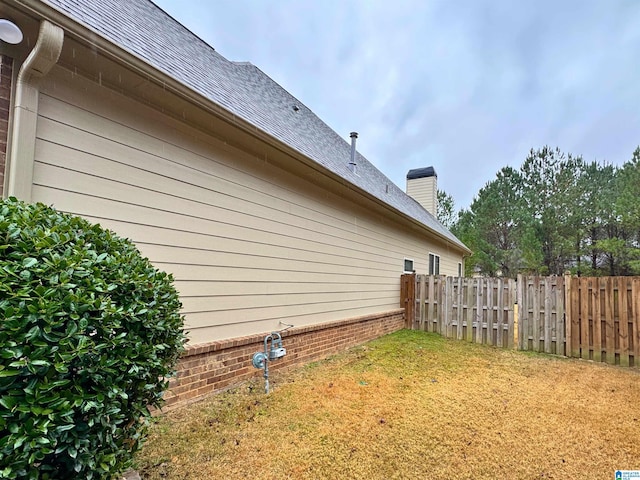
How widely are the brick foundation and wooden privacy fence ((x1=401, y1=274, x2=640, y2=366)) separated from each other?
306 centimetres

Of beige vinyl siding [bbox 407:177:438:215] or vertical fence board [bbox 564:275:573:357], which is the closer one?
vertical fence board [bbox 564:275:573:357]

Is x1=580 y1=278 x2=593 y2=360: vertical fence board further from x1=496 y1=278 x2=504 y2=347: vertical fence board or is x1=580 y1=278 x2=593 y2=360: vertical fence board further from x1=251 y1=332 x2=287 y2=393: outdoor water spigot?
x1=251 y1=332 x2=287 y2=393: outdoor water spigot

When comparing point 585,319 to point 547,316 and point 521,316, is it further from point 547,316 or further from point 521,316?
point 521,316

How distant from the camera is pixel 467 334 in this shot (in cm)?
775

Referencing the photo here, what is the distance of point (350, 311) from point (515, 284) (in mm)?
3773

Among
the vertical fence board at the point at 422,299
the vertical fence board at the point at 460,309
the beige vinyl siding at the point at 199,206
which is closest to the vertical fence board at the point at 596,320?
the vertical fence board at the point at 460,309

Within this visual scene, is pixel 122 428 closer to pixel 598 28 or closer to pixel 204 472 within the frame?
pixel 204 472

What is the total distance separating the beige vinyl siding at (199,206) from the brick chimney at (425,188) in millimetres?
11517

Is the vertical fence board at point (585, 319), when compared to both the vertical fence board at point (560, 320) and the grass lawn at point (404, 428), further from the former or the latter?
the grass lawn at point (404, 428)

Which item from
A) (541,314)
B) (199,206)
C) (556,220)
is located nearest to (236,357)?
(199,206)

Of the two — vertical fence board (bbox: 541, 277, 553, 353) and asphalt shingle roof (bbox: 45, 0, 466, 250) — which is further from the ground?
asphalt shingle roof (bbox: 45, 0, 466, 250)

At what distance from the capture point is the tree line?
17.3m

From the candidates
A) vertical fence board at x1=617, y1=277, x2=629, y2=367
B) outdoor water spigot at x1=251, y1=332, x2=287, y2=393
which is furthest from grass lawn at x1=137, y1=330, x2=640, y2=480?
vertical fence board at x1=617, y1=277, x2=629, y2=367

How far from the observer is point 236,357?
13.3ft
